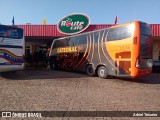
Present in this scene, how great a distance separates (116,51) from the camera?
12234 mm

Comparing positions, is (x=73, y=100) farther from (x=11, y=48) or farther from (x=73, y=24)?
(x=73, y=24)

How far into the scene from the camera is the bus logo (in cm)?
1956

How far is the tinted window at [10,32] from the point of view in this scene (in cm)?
1180

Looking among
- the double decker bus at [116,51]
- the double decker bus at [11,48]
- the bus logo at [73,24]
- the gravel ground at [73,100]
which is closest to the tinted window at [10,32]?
the double decker bus at [11,48]

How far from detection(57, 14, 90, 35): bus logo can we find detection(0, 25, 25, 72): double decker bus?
7.41m

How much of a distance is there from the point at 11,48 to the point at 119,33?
6.22 m

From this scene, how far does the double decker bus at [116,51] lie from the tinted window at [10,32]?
458cm

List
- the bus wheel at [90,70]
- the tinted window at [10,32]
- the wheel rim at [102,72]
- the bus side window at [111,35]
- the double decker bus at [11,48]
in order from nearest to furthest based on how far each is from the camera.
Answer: the tinted window at [10,32]
the double decker bus at [11,48]
the bus side window at [111,35]
the wheel rim at [102,72]
the bus wheel at [90,70]

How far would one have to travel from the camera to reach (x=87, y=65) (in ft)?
49.2

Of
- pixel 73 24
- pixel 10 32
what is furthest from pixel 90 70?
pixel 73 24

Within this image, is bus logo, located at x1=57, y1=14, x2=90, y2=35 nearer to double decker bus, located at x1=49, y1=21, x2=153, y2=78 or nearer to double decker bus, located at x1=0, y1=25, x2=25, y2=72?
double decker bus, located at x1=49, y1=21, x2=153, y2=78

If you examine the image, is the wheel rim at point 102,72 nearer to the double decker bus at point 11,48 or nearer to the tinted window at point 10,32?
the double decker bus at point 11,48

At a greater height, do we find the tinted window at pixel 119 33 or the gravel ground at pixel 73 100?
Answer: the tinted window at pixel 119 33

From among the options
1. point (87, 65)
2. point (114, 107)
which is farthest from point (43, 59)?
point (114, 107)
